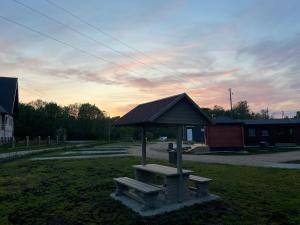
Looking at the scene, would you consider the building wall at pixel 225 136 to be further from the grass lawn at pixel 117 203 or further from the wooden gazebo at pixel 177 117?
the wooden gazebo at pixel 177 117

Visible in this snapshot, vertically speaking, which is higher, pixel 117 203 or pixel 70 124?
pixel 70 124

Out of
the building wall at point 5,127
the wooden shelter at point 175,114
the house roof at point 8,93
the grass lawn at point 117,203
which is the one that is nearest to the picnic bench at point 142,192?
the grass lawn at point 117,203

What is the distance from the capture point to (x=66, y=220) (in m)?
7.28

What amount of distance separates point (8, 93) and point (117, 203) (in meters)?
40.8

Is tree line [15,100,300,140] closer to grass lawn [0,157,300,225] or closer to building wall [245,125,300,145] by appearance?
building wall [245,125,300,145]

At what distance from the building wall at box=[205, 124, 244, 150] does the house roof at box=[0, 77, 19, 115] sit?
26.5 m

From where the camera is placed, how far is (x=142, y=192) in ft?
26.4

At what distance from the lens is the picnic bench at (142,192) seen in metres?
7.95

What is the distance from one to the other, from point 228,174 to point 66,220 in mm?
8226

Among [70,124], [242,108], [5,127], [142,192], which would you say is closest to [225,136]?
[142,192]

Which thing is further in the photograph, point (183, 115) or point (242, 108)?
point (242, 108)

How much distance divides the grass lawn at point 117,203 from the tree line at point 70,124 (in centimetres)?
2395

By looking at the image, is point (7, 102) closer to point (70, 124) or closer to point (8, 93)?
point (8, 93)

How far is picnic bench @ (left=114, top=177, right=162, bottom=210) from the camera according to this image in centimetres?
795
